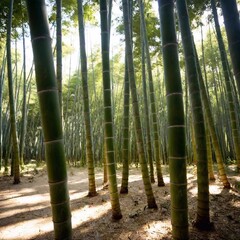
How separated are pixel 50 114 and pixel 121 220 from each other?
6.72ft

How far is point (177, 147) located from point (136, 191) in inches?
117

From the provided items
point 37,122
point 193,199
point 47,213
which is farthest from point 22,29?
point 37,122

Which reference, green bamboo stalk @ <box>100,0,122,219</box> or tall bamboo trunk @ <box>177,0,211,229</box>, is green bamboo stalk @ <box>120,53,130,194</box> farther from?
tall bamboo trunk @ <box>177,0,211,229</box>

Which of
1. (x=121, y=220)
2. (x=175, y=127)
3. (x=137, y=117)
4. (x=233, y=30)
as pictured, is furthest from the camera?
(x=137, y=117)

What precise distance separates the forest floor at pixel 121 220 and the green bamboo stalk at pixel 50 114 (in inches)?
52.1

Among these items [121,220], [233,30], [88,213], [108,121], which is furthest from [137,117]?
[233,30]

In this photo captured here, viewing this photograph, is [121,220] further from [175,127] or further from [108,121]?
[175,127]

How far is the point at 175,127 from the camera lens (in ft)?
5.47

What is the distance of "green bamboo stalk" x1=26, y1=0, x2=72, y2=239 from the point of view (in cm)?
133

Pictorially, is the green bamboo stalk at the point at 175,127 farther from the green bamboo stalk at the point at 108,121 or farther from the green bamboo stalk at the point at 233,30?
the green bamboo stalk at the point at 108,121

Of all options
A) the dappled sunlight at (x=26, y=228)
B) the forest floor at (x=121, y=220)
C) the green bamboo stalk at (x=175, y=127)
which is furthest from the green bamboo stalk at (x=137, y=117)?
the green bamboo stalk at (x=175, y=127)

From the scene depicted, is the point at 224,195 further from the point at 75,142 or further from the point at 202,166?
the point at 75,142

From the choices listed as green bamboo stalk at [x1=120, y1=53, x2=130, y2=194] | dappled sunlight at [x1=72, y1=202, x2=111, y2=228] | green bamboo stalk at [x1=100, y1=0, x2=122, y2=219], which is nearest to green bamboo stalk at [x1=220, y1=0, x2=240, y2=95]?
green bamboo stalk at [x1=100, y1=0, x2=122, y2=219]

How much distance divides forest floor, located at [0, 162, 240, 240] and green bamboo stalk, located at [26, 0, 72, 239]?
1.32 metres
